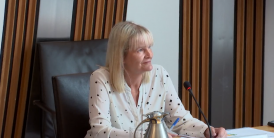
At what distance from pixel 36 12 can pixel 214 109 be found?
2007 mm

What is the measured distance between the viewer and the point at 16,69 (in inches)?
121

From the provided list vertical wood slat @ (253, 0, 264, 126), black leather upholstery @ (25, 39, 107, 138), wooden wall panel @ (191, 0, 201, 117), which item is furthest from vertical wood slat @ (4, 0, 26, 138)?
vertical wood slat @ (253, 0, 264, 126)

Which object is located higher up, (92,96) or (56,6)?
(56,6)

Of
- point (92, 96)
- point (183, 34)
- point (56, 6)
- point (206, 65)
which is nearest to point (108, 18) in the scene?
point (56, 6)

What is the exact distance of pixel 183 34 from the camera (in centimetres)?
385

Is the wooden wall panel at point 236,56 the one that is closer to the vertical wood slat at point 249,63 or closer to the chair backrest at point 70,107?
the vertical wood slat at point 249,63

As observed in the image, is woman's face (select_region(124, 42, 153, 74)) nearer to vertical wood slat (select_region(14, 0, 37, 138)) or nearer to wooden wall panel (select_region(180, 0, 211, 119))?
vertical wood slat (select_region(14, 0, 37, 138))

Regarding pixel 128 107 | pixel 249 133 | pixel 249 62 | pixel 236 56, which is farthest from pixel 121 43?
pixel 249 62

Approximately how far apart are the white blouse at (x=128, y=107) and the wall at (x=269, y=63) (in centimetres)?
211

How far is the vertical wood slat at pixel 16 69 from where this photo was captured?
304 cm

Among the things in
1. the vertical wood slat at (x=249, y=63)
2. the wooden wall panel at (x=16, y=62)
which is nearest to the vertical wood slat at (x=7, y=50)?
the wooden wall panel at (x=16, y=62)

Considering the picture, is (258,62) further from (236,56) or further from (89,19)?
(89,19)

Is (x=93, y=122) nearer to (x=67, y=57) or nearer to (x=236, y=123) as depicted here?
(x=67, y=57)

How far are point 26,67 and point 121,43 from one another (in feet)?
3.69
